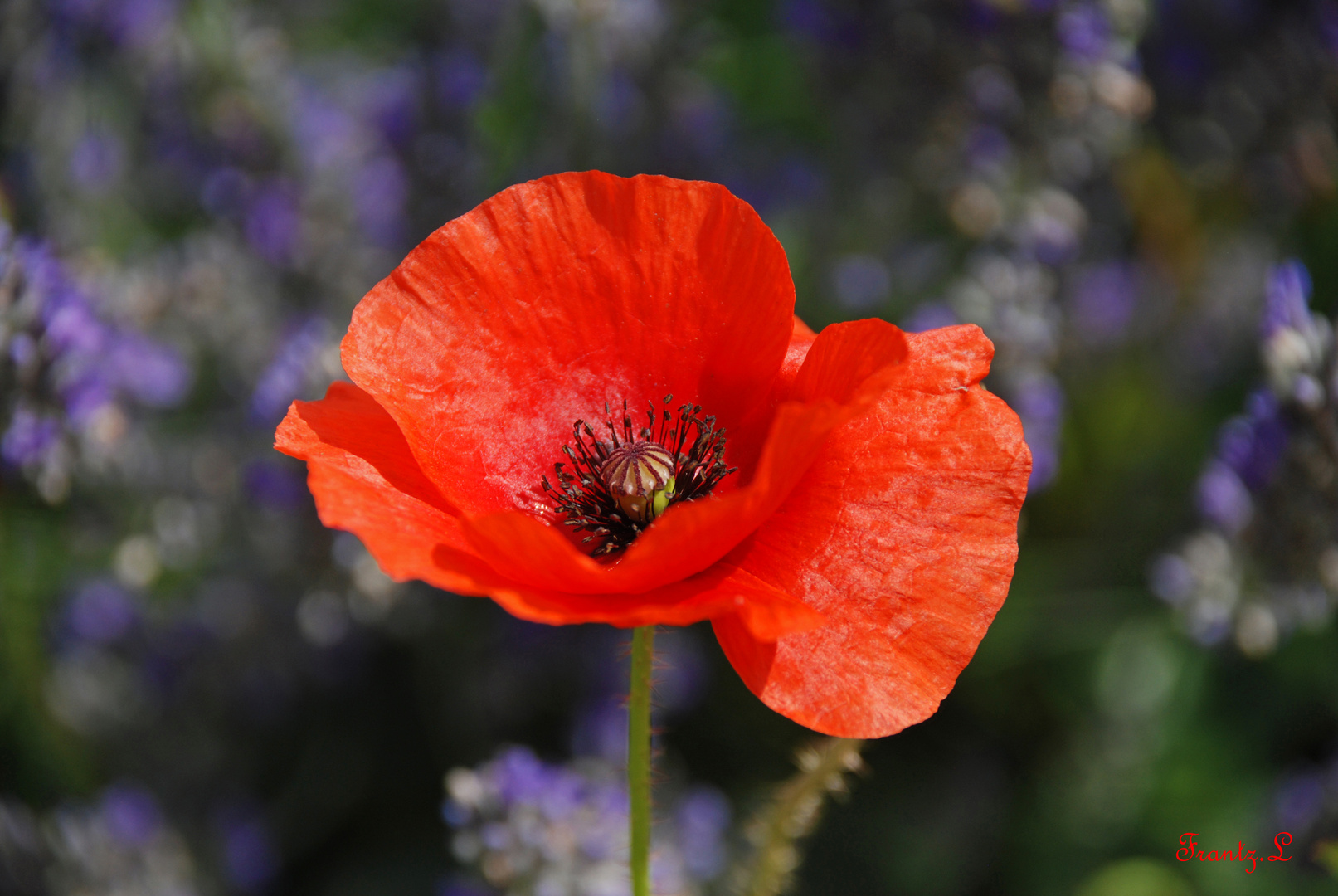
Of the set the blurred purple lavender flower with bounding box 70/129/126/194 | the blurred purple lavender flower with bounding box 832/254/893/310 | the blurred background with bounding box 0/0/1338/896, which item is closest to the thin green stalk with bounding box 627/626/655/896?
the blurred background with bounding box 0/0/1338/896

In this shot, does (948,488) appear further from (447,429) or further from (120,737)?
(120,737)

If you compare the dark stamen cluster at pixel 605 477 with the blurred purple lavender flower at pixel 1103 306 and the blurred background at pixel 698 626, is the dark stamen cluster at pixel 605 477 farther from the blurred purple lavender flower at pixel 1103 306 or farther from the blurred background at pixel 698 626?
the blurred purple lavender flower at pixel 1103 306

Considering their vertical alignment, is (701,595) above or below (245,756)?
above

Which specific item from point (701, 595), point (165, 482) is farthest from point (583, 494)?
point (165, 482)

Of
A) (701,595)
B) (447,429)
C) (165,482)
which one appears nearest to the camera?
(701,595)

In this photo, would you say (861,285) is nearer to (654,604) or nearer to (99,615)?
(654,604)

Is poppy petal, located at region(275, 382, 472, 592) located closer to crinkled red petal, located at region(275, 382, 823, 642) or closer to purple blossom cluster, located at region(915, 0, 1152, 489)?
crinkled red petal, located at region(275, 382, 823, 642)

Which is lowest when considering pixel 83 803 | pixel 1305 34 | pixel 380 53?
pixel 83 803

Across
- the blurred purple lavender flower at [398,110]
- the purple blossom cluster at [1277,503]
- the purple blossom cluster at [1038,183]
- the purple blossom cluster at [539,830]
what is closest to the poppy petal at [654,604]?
the purple blossom cluster at [539,830]
